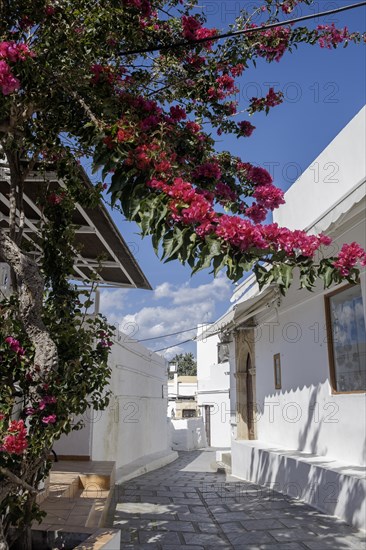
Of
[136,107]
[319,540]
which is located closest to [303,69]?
[136,107]

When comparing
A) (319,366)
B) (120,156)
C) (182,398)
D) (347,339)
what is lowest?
(182,398)

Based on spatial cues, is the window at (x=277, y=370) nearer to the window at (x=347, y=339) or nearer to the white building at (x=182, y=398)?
the window at (x=347, y=339)

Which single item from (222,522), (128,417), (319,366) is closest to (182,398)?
(128,417)

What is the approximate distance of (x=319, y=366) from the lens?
25.8 ft

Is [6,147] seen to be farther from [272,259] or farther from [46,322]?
[272,259]

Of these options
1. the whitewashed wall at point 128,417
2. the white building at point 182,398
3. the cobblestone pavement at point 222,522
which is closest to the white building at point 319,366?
the cobblestone pavement at point 222,522

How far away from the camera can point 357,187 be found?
5.13 metres

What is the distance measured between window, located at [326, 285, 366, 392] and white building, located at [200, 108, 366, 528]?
0.6 inches

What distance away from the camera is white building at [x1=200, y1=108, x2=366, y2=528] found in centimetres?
608

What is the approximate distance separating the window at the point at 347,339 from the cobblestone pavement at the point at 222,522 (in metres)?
1.80

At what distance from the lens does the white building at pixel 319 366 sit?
6082mm

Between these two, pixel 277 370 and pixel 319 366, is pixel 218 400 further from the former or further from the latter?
pixel 319 366

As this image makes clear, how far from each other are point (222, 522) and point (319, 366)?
2.95 metres

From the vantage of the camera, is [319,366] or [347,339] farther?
[319,366]
